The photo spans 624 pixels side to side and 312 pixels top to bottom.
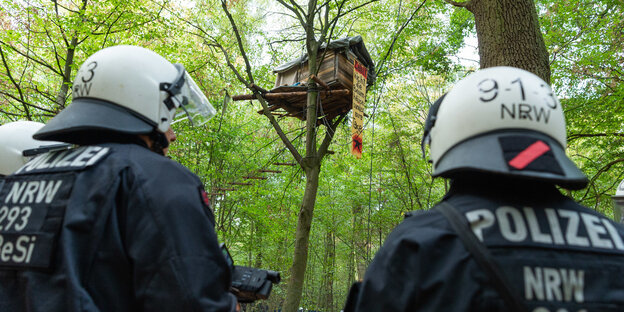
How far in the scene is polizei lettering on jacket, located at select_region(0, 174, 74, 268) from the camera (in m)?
1.26

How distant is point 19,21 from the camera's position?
741 centimetres

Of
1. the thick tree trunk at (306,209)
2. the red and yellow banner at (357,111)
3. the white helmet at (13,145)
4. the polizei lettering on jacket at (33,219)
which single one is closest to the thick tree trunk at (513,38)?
the red and yellow banner at (357,111)

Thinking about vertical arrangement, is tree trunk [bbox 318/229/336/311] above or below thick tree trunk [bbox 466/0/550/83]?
below

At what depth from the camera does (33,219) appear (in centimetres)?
132

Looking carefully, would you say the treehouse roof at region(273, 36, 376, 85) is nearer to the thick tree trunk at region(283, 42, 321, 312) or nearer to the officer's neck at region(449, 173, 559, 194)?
the thick tree trunk at region(283, 42, 321, 312)

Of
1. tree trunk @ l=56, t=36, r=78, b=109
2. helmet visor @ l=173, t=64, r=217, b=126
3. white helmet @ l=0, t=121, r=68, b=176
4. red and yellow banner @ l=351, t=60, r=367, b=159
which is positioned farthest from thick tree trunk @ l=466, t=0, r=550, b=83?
tree trunk @ l=56, t=36, r=78, b=109

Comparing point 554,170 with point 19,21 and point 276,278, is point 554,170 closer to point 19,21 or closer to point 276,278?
point 276,278

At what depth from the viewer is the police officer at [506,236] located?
40.2 inches

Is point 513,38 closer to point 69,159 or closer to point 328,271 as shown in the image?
point 69,159

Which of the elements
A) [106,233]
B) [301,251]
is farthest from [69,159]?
[301,251]

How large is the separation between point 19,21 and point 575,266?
949cm

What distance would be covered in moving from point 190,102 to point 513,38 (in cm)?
265

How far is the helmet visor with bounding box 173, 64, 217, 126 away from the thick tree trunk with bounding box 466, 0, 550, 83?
2.41 metres

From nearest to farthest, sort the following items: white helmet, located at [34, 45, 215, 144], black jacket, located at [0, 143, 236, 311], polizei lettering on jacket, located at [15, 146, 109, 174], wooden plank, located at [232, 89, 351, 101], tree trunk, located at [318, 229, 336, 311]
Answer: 1. black jacket, located at [0, 143, 236, 311]
2. polizei lettering on jacket, located at [15, 146, 109, 174]
3. white helmet, located at [34, 45, 215, 144]
4. wooden plank, located at [232, 89, 351, 101]
5. tree trunk, located at [318, 229, 336, 311]
